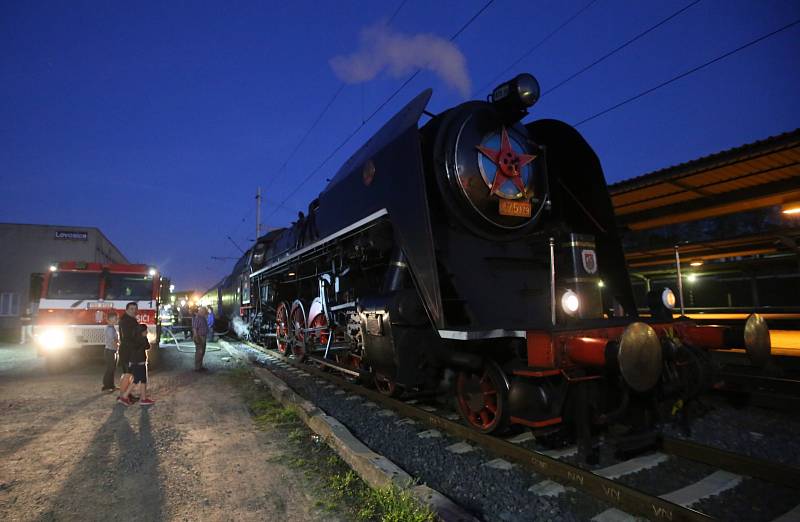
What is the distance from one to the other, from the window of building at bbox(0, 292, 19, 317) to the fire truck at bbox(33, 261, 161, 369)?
17965 millimetres

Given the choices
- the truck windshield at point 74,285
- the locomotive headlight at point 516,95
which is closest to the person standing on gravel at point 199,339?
the truck windshield at point 74,285

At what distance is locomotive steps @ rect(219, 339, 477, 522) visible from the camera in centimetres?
244

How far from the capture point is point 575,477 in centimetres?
288

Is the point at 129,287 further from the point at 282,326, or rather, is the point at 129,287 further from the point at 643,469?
the point at 643,469

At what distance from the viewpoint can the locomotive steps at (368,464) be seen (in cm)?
244

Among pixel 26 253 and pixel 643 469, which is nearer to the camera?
pixel 643 469

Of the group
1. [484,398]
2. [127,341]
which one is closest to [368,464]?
[484,398]

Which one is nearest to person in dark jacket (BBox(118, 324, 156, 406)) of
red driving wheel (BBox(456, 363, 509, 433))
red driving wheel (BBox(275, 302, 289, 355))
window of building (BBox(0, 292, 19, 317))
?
red driving wheel (BBox(275, 302, 289, 355))

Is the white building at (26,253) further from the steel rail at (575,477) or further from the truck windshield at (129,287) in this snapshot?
the steel rail at (575,477)

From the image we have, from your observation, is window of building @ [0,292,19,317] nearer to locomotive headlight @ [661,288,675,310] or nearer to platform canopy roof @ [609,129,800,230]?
platform canopy roof @ [609,129,800,230]

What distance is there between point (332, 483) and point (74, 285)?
28.4 ft

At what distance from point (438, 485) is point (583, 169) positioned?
151 inches

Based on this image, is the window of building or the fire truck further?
the window of building

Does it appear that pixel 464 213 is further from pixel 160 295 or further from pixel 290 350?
pixel 160 295
